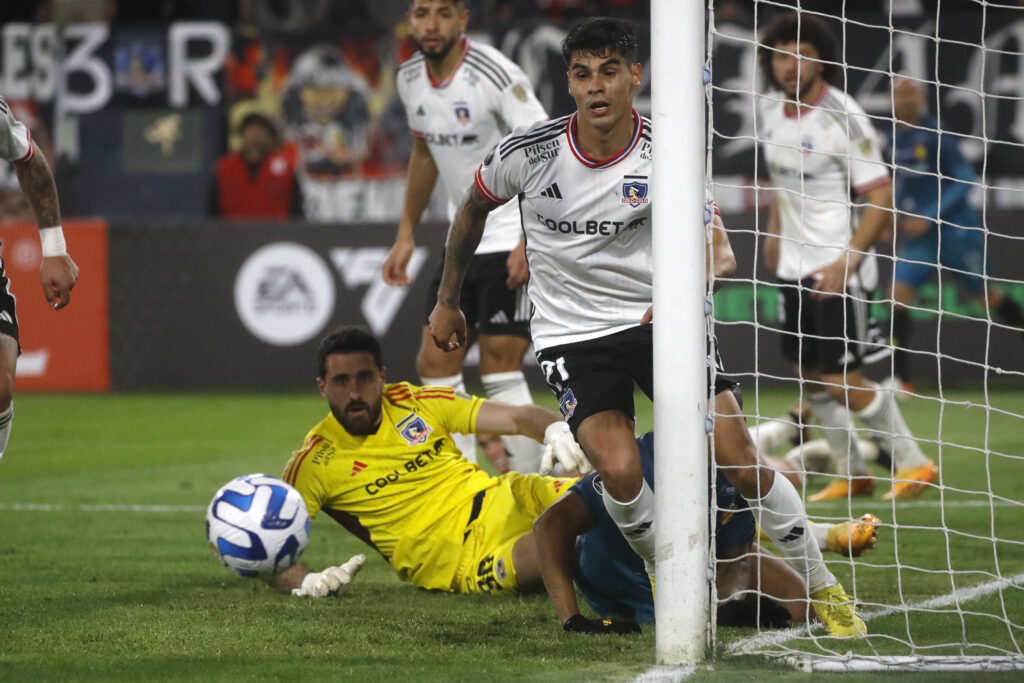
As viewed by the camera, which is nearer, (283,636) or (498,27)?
(283,636)

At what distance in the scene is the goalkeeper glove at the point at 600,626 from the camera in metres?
4.01

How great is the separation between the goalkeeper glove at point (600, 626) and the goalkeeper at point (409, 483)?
0.61 m

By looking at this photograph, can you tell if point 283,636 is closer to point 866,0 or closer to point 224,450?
point 224,450

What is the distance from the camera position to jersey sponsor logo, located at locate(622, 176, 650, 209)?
3977 mm

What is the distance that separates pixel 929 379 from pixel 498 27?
501 cm

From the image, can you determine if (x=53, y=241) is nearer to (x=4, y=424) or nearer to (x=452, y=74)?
(x=4, y=424)

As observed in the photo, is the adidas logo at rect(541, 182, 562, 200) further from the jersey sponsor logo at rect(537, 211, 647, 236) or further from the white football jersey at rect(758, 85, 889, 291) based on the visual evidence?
the white football jersey at rect(758, 85, 889, 291)

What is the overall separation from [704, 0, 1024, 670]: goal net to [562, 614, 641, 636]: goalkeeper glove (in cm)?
27

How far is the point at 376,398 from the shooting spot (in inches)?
194

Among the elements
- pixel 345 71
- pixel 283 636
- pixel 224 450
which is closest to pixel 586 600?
pixel 283 636

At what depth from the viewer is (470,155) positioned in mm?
5988

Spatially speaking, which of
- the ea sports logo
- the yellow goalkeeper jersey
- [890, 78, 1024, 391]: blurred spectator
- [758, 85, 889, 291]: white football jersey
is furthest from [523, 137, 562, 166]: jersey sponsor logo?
the ea sports logo

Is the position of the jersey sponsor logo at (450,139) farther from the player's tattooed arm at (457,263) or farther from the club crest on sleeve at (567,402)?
the club crest on sleeve at (567,402)

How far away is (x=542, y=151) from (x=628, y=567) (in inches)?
51.6
